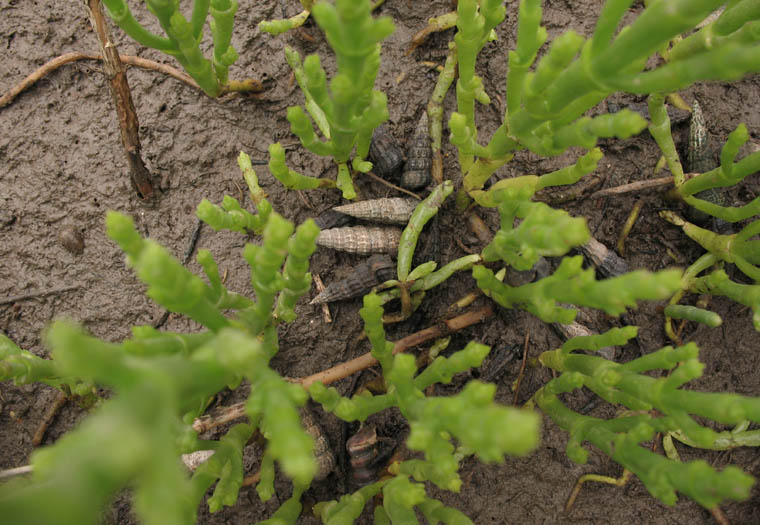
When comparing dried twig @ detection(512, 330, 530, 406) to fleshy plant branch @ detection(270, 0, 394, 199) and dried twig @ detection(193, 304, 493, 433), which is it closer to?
dried twig @ detection(193, 304, 493, 433)

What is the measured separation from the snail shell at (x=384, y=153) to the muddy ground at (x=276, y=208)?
4.5 inches

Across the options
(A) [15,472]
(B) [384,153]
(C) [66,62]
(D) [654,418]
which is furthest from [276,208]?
(D) [654,418]

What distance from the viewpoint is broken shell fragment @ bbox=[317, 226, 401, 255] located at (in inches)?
91.4

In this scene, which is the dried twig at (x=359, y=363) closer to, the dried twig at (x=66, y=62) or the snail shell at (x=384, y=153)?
the snail shell at (x=384, y=153)

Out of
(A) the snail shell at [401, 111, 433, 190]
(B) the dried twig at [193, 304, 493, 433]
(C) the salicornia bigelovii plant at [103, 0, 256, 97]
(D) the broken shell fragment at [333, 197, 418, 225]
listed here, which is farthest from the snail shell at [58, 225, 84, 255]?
(A) the snail shell at [401, 111, 433, 190]

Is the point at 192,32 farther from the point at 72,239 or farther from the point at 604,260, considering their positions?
the point at 604,260

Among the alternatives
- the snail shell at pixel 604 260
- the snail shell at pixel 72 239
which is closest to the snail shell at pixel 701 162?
the snail shell at pixel 604 260

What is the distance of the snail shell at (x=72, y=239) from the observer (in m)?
2.48

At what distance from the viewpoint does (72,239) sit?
8.13 feet

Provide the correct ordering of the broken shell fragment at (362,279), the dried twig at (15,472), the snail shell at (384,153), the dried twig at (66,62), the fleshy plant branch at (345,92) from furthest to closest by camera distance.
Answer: the dried twig at (66,62), the snail shell at (384,153), the broken shell fragment at (362,279), the dried twig at (15,472), the fleshy plant branch at (345,92)

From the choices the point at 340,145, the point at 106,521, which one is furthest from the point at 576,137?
the point at 106,521

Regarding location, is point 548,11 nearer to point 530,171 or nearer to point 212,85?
point 530,171

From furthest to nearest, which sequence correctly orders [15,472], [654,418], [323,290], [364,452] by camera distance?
[323,290] < [364,452] < [15,472] < [654,418]

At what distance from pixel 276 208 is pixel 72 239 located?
3.13 feet
